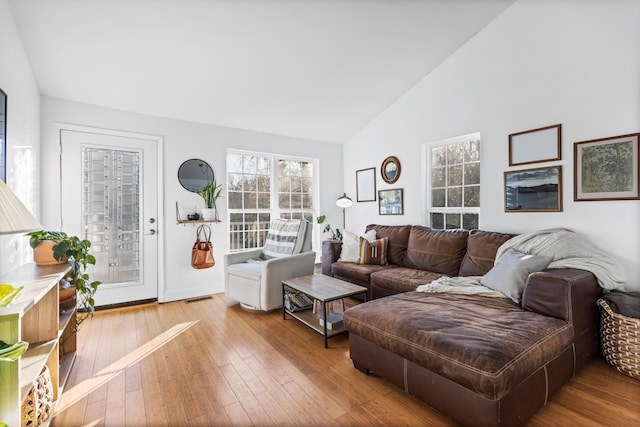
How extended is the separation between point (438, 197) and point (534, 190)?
3.56ft

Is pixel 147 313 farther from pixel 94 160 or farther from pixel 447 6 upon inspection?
pixel 447 6

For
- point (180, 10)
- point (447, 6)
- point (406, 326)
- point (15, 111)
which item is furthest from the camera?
point (447, 6)

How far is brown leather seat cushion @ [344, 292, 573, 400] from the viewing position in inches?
53.5

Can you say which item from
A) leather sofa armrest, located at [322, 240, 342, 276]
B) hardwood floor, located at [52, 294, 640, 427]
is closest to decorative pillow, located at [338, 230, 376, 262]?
leather sofa armrest, located at [322, 240, 342, 276]

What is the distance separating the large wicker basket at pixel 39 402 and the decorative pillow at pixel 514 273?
279cm

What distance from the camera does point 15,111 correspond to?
2.12 m

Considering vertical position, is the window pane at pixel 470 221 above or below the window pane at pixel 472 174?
below

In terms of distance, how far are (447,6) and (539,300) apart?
8.54ft

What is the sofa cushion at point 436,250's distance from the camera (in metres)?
3.07

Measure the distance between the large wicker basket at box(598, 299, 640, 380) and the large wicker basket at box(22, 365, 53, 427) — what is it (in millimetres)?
3325

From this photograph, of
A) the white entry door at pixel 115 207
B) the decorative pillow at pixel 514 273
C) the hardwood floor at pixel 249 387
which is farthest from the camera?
the white entry door at pixel 115 207

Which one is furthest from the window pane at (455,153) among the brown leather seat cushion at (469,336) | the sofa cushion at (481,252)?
the brown leather seat cushion at (469,336)

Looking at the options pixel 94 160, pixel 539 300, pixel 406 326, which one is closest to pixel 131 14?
pixel 94 160

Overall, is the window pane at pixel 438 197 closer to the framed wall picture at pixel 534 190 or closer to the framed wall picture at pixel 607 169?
the framed wall picture at pixel 534 190
